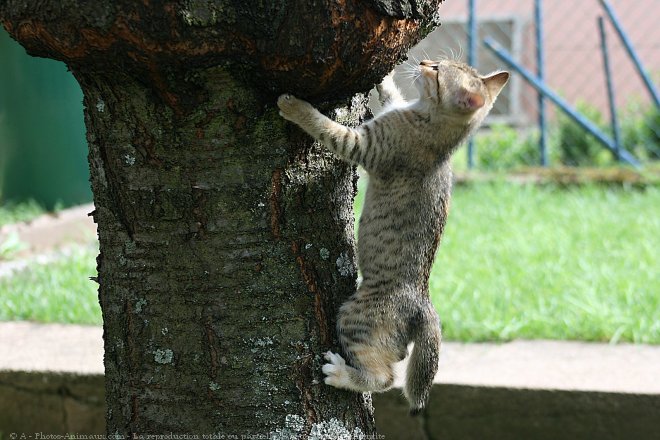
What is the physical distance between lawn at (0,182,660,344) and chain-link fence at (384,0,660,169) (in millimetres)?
1912

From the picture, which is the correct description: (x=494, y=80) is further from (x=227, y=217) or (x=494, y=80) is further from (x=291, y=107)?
(x=227, y=217)

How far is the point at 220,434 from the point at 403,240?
2.43 ft

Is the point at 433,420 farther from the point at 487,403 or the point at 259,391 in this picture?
the point at 259,391

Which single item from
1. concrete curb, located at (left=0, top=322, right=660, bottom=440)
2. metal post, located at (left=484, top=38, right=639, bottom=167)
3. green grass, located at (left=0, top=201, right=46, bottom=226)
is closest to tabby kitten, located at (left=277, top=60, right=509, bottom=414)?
concrete curb, located at (left=0, top=322, right=660, bottom=440)

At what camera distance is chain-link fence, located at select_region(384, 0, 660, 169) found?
8539 mm

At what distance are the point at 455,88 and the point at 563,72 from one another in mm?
7957

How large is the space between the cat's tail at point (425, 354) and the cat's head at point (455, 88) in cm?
60

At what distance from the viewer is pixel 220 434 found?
85.7 inches

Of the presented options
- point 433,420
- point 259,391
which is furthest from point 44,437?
point 259,391

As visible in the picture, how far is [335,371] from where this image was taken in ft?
7.25

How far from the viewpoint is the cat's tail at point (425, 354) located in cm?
251

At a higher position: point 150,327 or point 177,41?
point 177,41

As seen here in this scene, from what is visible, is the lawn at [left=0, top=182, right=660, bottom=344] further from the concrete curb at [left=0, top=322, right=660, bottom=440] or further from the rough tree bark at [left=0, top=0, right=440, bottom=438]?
the rough tree bark at [left=0, top=0, right=440, bottom=438]

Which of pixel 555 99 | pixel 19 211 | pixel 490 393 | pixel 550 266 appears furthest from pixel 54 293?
pixel 555 99
